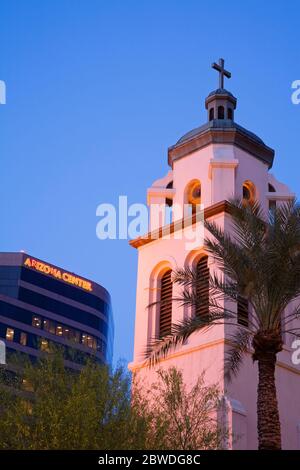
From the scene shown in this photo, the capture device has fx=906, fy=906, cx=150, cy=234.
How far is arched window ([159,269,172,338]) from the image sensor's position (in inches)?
1394

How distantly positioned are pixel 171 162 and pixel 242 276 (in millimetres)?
15042

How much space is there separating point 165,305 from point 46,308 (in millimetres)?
71259

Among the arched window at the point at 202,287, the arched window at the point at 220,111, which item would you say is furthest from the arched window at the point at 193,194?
the arched window at the point at 220,111

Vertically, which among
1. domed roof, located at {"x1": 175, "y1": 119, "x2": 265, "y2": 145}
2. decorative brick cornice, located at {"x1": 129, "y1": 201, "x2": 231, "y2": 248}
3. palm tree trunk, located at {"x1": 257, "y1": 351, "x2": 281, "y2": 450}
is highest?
domed roof, located at {"x1": 175, "y1": 119, "x2": 265, "y2": 145}

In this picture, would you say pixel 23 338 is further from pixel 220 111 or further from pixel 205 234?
pixel 205 234

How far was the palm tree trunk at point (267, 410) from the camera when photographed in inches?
965

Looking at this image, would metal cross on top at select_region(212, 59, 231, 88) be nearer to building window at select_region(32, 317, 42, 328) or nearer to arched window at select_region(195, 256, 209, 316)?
arched window at select_region(195, 256, 209, 316)

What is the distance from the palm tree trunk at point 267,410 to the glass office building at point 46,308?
76030 millimetres

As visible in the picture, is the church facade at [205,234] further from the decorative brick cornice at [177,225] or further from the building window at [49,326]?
the building window at [49,326]

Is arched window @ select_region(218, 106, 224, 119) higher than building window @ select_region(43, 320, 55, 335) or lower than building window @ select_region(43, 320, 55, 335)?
lower

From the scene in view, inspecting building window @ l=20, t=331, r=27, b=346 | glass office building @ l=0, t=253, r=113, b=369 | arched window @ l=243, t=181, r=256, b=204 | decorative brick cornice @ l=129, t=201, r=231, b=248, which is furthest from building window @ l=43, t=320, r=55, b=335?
arched window @ l=243, t=181, r=256, b=204

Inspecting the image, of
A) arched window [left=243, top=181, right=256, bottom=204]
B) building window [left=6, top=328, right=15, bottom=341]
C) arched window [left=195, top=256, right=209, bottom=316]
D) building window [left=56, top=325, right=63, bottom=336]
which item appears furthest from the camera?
building window [left=56, top=325, right=63, bottom=336]

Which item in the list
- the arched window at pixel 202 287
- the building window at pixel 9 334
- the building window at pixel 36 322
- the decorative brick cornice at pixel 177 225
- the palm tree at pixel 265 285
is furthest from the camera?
the building window at pixel 36 322

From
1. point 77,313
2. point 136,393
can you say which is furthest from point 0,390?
point 77,313
